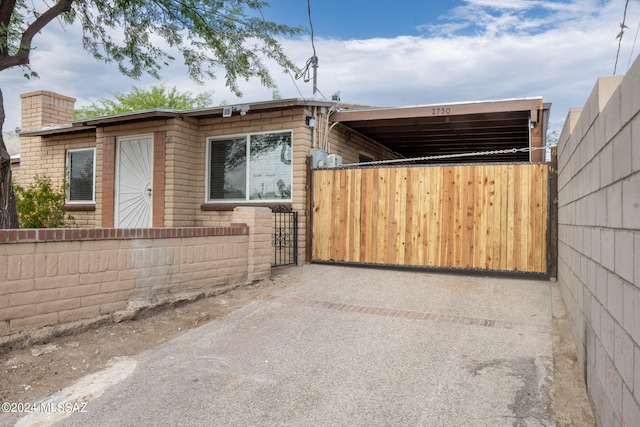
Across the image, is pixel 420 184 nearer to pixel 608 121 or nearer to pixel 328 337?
pixel 328 337

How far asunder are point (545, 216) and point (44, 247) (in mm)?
6520

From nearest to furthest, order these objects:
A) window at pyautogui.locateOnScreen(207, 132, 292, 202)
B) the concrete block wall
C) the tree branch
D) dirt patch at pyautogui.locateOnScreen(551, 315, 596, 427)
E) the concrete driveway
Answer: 1. the concrete block wall
2. dirt patch at pyautogui.locateOnScreen(551, 315, 596, 427)
3. the concrete driveway
4. the tree branch
5. window at pyautogui.locateOnScreen(207, 132, 292, 202)

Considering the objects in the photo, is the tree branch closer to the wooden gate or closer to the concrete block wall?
the wooden gate

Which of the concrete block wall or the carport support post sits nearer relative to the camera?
the concrete block wall

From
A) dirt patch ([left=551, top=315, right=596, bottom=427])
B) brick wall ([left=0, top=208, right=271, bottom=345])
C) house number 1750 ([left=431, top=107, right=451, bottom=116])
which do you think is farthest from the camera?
house number 1750 ([left=431, top=107, right=451, bottom=116])

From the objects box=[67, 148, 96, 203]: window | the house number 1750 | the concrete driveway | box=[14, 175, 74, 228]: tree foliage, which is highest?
the house number 1750

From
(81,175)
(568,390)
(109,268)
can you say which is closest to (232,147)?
(81,175)

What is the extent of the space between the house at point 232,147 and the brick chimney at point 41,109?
115 centimetres

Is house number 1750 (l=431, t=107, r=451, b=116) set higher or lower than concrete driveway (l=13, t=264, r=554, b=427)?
higher

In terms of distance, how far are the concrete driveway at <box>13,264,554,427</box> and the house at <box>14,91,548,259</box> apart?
325cm

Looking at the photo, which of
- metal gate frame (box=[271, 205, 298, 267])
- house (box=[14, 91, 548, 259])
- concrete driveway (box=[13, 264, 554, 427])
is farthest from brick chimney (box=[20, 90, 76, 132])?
concrete driveway (box=[13, 264, 554, 427])

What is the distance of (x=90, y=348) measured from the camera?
15.1ft

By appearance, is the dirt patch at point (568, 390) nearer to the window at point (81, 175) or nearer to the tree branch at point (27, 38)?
the tree branch at point (27, 38)

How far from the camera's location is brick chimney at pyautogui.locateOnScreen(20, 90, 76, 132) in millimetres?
12977
